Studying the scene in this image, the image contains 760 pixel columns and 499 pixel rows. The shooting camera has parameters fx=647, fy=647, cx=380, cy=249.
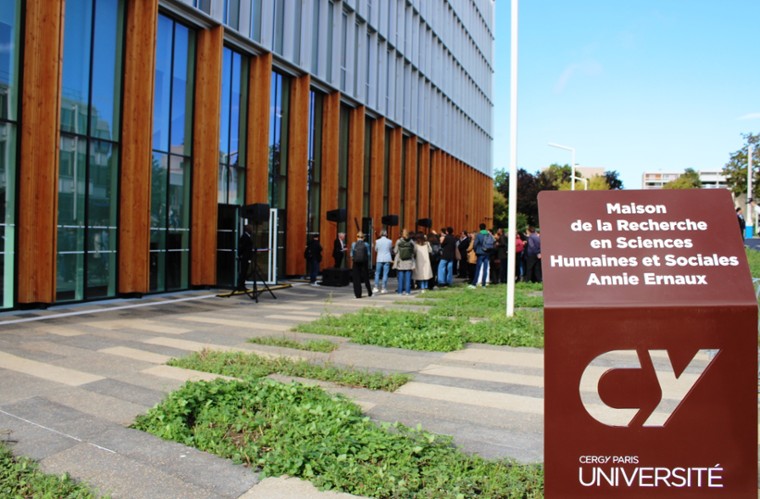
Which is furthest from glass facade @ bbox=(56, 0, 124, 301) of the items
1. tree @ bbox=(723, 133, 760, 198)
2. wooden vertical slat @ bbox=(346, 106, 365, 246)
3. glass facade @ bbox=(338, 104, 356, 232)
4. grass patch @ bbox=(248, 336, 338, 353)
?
tree @ bbox=(723, 133, 760, 198)

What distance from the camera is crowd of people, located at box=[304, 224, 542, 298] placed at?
706 inches

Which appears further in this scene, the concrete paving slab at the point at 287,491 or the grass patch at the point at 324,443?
the grass patch at the point at 324,443

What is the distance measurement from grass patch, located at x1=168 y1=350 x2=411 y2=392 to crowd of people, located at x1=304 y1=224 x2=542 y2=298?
941 cm

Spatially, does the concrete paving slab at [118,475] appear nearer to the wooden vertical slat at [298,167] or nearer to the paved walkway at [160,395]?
the paved walkway at [160,395]

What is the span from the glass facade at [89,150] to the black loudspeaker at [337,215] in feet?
29.6

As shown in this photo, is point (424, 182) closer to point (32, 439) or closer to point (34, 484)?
point (32, 439)

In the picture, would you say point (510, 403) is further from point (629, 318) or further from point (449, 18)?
point (449, 18)

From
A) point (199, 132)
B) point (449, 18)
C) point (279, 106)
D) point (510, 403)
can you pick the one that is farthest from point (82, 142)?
point (449, 18)

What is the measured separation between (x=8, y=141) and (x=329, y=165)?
14.4 m

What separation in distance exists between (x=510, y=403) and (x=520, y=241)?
16.5 metres

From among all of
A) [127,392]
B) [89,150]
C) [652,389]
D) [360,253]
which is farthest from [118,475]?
[360,253]

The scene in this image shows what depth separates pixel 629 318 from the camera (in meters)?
3.18

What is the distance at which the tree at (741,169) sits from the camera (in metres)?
41.8

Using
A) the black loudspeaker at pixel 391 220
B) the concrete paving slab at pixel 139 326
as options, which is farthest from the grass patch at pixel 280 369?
the black loudspeaker at pixel 391 220
